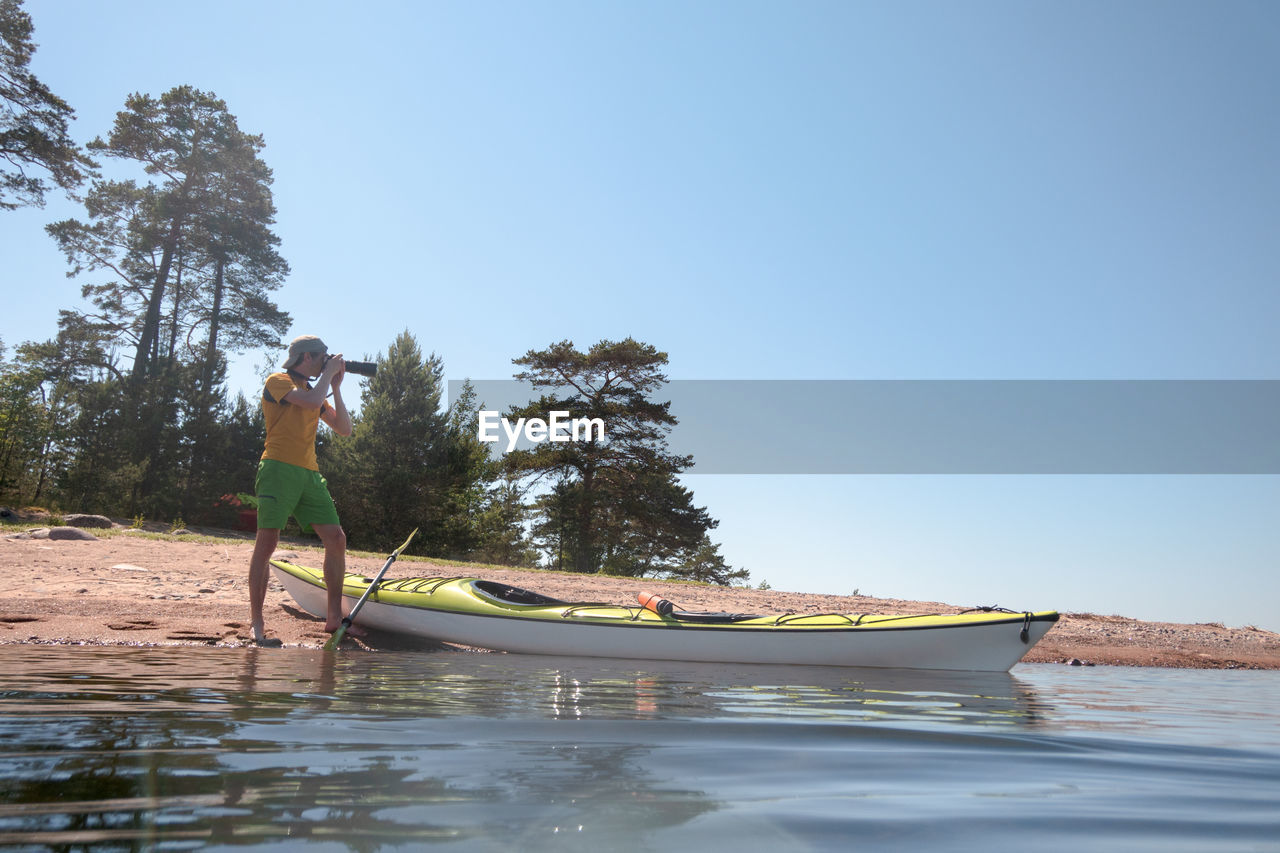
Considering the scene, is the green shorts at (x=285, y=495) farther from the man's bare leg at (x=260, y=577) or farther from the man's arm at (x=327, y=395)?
the man's arm at (x=327, y=395)

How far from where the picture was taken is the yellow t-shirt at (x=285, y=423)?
510 cm

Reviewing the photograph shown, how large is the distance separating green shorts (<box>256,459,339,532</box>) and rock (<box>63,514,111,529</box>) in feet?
33.9

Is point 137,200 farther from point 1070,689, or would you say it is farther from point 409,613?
point 1070,689

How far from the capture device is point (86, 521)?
1330 centimetres

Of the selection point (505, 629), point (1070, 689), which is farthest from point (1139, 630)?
point (505, 629)

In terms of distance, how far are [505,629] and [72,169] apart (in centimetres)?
2044

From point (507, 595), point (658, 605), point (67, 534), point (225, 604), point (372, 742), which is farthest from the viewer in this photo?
point (67, 534)

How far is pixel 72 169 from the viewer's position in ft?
62.8

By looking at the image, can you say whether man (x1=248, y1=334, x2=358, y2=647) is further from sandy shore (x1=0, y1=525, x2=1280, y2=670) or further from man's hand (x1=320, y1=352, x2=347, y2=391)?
sandy shore (x1=0, y1=525, x2=1280, y2=670)

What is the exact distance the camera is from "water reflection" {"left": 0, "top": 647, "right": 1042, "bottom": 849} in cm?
129

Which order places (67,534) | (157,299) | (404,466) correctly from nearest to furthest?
(67,534) → (404,466) → (157,299)

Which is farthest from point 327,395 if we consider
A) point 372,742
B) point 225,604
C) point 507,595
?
point 372,742

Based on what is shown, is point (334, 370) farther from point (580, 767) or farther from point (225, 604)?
point (580, 767)

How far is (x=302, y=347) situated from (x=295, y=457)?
0.80 meters
